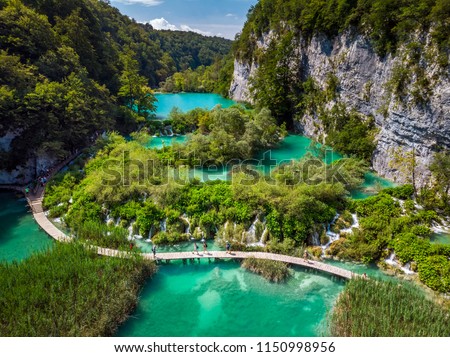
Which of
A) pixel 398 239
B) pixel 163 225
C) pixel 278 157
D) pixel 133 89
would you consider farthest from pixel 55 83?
pixel 398 239

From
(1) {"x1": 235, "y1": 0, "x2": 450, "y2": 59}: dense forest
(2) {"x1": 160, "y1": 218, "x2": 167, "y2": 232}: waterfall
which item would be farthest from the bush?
(1) {"x1": 235, "y1": 0, "x2": 450, "y2": 59}: dense forest

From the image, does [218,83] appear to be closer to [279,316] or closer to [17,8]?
[17,8]

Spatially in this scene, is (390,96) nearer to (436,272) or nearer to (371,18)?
(371,18)

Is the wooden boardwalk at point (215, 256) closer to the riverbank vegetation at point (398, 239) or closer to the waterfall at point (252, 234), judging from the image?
the waterfall at point (252, 234)

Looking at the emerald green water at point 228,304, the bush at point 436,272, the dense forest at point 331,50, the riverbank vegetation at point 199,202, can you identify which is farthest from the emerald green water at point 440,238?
the dense forest at point 331,50

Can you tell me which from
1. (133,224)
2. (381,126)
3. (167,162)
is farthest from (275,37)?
(133,224)

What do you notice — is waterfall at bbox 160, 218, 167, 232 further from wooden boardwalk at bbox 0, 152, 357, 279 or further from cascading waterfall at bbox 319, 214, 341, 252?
cascading waterfall at bbox 319, 214, 341, 252
